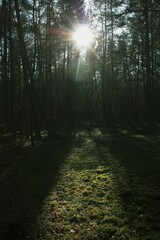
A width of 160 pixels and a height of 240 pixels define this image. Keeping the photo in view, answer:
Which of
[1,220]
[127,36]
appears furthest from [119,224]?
[127,36]

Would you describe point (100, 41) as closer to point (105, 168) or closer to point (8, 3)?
point (8, 3)

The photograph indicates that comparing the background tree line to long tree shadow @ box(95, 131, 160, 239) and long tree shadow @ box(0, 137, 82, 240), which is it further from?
long tree shadow @ box(95, 131, 160, 239)

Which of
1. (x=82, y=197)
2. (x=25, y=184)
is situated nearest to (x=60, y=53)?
(x=25, y=184)

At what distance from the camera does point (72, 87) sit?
32844 millimetres

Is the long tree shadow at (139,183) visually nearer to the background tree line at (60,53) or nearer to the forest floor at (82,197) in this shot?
the forest floor at (82,197)

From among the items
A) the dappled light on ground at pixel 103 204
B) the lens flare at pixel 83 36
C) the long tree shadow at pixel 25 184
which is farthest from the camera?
the lens flare at pixel 83 36

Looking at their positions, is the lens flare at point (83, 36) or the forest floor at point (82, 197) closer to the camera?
the forest floor at point (82, 197)

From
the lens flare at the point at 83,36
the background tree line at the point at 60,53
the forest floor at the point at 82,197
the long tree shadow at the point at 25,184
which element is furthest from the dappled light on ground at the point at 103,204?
the lens flare at the point at 83,36

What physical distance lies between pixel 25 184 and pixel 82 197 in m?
2.25

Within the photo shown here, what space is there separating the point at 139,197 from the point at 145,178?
5.16 feet

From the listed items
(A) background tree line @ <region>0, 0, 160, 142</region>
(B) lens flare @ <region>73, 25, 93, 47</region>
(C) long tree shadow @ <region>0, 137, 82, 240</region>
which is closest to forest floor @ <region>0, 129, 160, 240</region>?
(C) long tree shadow @ <region>0, 137, 82, 240</region>

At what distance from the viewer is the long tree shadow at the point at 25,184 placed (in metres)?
5.82

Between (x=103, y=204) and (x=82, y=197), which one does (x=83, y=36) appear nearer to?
(x=82, y=197)

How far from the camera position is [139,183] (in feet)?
25.7
